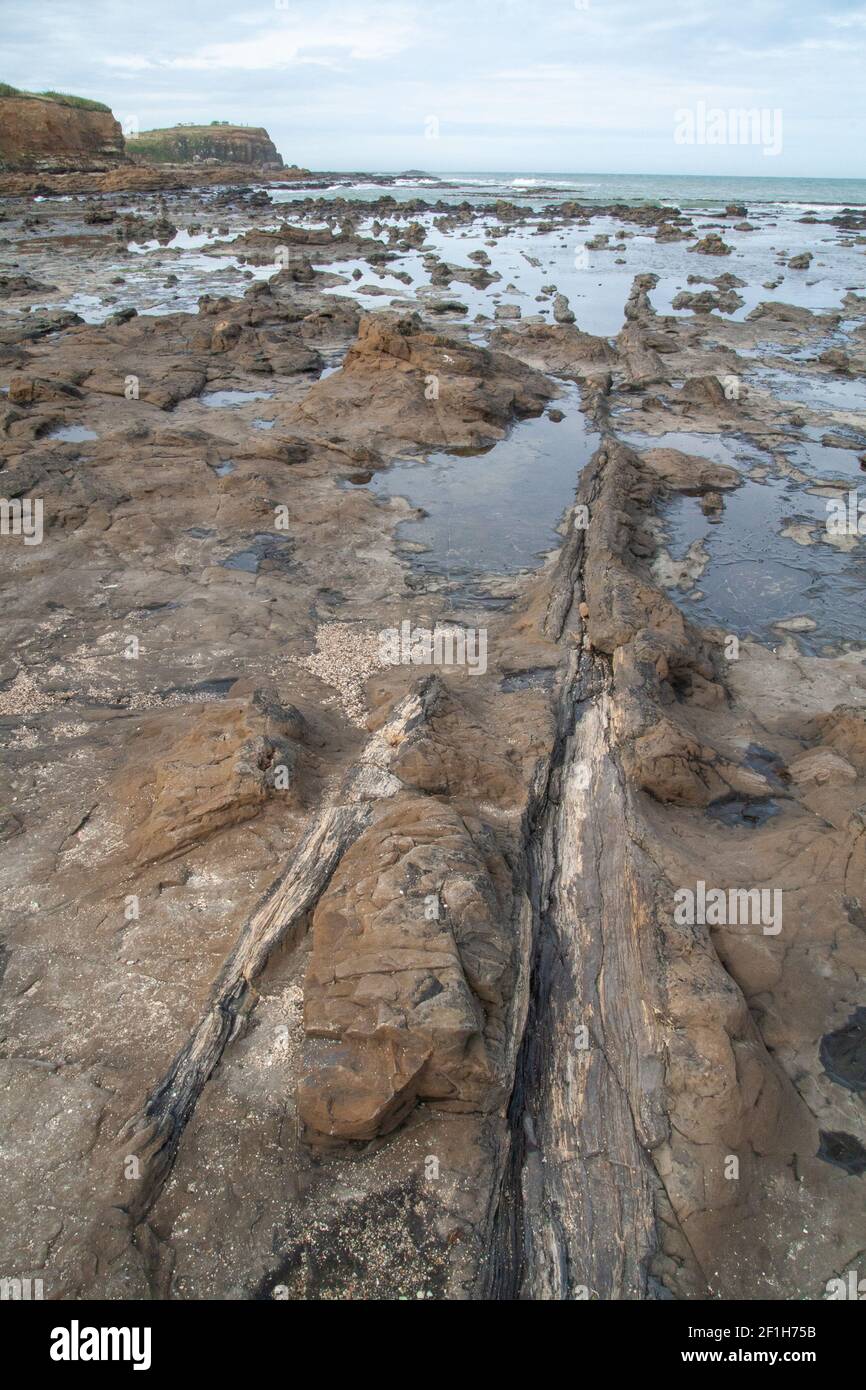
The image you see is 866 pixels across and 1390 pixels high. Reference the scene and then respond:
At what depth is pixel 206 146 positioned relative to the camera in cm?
11881

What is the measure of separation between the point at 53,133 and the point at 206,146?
5849 centimetres

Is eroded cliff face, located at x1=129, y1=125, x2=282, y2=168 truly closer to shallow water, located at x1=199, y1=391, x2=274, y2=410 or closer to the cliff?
the cliff

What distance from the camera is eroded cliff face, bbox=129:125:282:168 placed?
10612 centimetres

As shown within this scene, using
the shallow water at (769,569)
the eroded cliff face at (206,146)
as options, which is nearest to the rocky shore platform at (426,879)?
the shallow water at (769,569)

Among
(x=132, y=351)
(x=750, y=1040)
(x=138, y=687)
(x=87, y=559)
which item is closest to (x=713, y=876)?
(x=750, y=1040)

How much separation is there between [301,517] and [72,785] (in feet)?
23.4

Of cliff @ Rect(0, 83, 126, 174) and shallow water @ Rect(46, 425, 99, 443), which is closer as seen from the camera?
shallow water @ Rect(46, 425, 99, 443)

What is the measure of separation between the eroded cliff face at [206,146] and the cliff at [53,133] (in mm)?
24294

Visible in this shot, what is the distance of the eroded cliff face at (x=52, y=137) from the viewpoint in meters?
66.8

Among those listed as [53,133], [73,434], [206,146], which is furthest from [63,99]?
[73,434]

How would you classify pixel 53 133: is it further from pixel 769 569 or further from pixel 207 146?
pixel 769 569

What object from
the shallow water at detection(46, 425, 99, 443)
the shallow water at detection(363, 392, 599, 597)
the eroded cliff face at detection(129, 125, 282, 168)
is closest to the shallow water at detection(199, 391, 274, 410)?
the shallow water at detection(46, 425, 99, 443)

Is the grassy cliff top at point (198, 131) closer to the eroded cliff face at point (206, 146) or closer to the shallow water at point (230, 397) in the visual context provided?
the eroded cliff face at point (206, 146)
